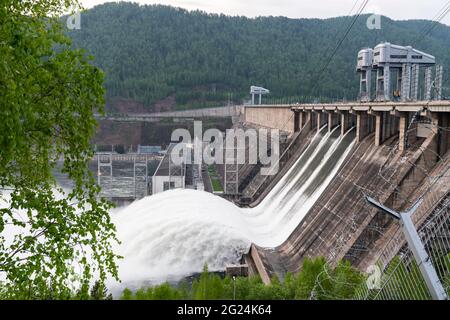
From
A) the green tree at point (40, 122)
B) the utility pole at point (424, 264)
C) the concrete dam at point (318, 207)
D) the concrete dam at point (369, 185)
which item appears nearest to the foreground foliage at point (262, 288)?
the concrete dam at point (318, 207)

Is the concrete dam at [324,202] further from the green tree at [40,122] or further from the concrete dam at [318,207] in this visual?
the green tree at [40,122]

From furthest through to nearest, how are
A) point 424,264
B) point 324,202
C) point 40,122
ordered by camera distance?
point 324,202 → point 40,122 → point 424,264

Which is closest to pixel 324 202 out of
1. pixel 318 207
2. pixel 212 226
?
pixel 318 207

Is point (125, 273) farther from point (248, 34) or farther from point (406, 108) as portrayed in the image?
point (248, 34)

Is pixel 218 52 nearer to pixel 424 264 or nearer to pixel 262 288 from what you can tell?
pixel 262 288

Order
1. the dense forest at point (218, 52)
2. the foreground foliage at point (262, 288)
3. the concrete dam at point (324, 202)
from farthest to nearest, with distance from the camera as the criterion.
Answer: the dense forest at point (218, 52) < the concrete dam at point (324, 202) < the foreground foliage at point (262, 288)

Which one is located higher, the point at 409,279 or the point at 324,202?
the point at 409,279
